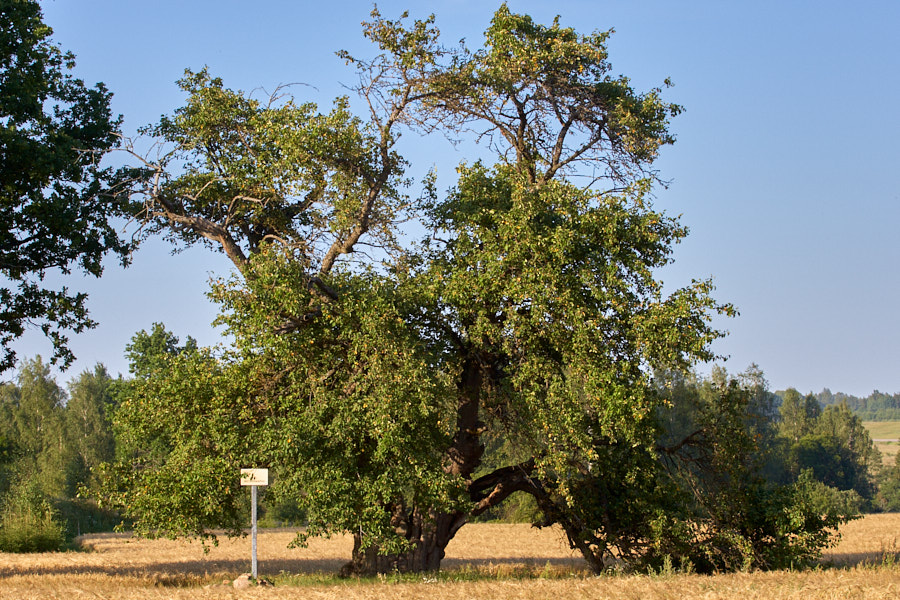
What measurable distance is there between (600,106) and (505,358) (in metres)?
6.99

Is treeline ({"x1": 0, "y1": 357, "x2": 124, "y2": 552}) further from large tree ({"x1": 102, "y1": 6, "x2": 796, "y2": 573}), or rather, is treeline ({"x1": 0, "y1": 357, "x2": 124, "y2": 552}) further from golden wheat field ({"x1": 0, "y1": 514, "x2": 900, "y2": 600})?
large tree ({"x1": 102, "y1": 6, "x2": 796, "y2": 573})

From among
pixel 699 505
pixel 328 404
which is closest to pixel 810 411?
pixel 699 505

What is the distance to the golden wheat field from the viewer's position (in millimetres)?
12836

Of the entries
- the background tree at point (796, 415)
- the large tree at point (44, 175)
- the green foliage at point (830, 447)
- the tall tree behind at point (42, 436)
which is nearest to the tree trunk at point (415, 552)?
the large tree at point (44, 175)

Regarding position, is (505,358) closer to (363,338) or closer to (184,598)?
(363,338)

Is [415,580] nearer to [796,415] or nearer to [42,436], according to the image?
[42,436]

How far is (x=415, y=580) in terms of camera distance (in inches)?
647

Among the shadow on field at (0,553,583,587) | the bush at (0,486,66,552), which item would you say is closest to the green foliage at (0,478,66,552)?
the bush at (0,486,66,552)

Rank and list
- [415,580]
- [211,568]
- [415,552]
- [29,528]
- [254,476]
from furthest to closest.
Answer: [29,528], [211,568], [415,552], [415,580], [254,476]

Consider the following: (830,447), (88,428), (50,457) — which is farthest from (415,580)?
(830,447)

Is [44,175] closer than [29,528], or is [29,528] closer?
[44,175]

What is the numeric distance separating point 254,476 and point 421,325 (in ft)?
18.0

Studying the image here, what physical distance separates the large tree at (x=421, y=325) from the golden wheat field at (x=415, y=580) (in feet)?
6.29

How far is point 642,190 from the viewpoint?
1905 centimetres
